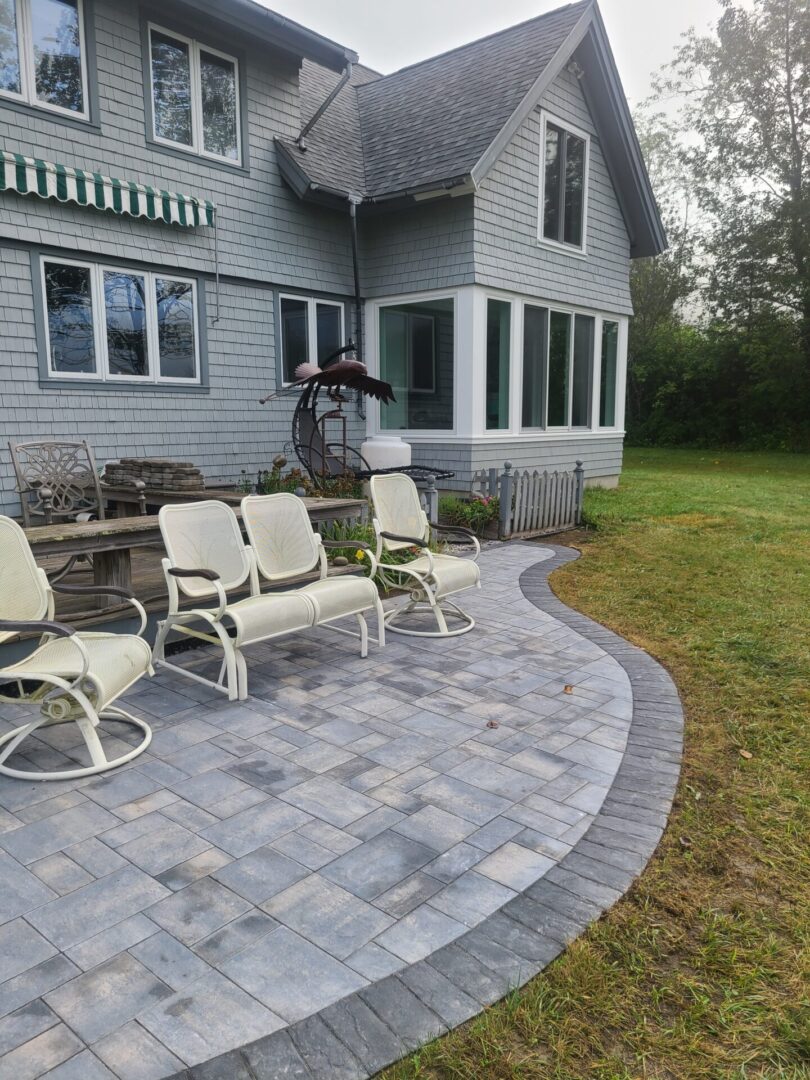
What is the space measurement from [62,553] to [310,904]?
9.01 feet

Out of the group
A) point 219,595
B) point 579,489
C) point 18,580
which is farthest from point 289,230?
point 18,580

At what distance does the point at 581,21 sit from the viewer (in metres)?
11.5

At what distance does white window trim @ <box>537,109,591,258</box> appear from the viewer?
11.8 metres

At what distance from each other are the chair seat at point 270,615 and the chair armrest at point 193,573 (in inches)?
8.2

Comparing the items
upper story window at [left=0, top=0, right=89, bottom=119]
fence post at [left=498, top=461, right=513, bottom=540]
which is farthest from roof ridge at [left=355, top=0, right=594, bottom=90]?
fence post at [left=498, top=461, right=513, bottom=540]

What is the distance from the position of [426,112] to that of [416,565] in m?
9.48

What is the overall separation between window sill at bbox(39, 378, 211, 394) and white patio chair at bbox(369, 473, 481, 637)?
4215mm

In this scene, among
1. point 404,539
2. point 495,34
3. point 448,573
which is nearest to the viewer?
point 448,573

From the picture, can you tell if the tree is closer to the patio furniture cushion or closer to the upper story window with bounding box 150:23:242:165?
the upper story window with bounding box 150:23:242:165

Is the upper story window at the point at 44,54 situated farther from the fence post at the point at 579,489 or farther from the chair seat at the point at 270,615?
the fence post at the point at 579,489

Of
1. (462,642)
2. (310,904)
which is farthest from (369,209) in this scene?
(310,904)

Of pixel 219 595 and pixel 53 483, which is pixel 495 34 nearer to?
pixel 53 483

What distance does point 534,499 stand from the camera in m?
9.90

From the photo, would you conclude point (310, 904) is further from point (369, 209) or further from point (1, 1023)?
point (369, 209)
